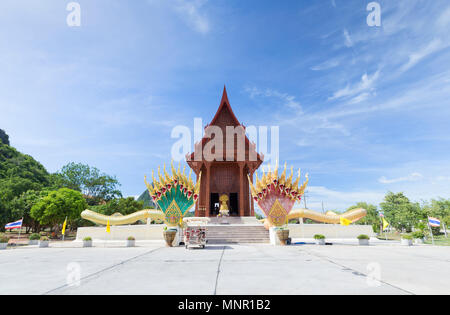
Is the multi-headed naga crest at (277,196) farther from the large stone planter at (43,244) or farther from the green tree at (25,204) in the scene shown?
the green tree at (25,204)

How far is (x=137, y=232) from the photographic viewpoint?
1980cm

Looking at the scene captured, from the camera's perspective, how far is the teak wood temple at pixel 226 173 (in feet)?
83.8

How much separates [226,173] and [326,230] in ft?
39.0

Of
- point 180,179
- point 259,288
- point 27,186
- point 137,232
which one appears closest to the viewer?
point 259,288

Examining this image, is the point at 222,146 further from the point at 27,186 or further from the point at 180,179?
the point at 27,186

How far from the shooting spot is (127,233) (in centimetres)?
2000

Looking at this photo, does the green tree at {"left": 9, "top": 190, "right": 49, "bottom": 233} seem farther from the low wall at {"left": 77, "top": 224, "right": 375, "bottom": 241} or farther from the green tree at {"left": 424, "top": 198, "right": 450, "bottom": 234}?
the green tree at {"left": 424, "top": 198, "right": 450, "bottom": 234}

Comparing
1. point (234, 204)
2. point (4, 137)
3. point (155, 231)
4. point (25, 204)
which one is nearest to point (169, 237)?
point (155, 231)

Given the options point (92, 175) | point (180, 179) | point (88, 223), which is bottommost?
point (88, 223)

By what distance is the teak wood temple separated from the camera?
25531mm

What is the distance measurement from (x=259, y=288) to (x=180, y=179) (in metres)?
12.2

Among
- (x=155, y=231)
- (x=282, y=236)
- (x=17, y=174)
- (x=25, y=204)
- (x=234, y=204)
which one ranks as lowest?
(x=155, y=231)

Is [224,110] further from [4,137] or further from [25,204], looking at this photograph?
[4,137]
